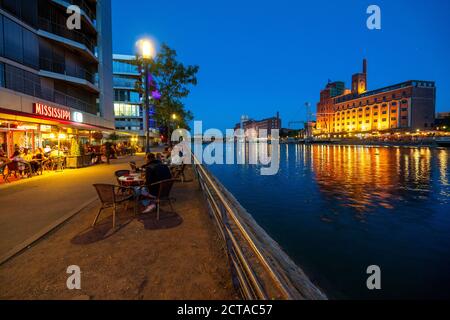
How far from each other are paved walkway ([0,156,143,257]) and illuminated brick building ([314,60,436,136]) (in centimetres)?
12246

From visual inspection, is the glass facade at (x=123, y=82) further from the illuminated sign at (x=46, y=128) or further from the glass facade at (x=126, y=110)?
the illuminated sign at (x=46, y=128)

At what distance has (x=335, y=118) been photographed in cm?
14762

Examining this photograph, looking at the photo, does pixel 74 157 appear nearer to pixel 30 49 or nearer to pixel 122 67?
pixel 30 49

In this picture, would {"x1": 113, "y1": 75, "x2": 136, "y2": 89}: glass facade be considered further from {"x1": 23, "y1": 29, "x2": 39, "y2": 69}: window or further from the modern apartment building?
{"x1": 23, "y1": 29, "x2": 39, "y2": 69}: window

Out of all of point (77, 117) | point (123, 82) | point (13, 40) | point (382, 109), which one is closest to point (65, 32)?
point (13, 40)

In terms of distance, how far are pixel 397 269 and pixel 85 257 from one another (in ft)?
19.2

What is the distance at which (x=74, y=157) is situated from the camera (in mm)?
16766

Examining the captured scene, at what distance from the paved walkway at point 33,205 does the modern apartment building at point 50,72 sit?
459 centimetres

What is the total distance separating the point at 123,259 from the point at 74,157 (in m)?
15.5

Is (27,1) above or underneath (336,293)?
above

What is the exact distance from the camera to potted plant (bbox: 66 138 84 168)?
1677cm

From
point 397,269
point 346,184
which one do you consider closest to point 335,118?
Answer: point 346,184

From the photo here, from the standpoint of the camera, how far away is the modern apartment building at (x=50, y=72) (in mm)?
16172
